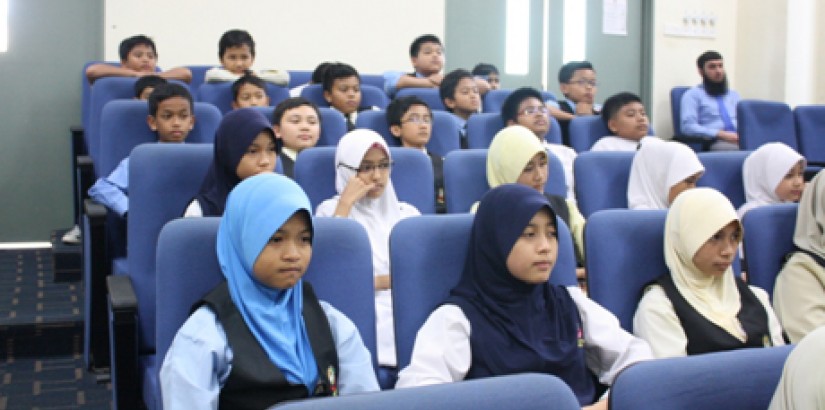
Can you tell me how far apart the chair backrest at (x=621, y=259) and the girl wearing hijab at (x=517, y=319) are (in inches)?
3.9

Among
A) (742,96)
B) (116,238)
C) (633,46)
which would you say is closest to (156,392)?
(116,238)

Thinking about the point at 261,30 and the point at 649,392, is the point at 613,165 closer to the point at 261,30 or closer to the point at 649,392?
the point at 649,392

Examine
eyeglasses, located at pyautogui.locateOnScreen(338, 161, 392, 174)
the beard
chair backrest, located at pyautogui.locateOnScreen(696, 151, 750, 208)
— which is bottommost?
chair backrest, located at pyautogui.locateOnScreen(696, 151, 750, 208)

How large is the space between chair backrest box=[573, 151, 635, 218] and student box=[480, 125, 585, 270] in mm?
62

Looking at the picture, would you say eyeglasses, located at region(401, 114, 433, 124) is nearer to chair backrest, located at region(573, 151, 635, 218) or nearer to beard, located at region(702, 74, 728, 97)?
chair backrest, located at region(573, 151, 635, 218)

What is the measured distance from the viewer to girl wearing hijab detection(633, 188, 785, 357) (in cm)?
219

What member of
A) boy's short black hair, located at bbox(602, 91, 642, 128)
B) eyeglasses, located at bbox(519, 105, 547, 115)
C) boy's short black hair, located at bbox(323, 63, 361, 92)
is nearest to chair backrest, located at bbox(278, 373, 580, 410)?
eyeglasses, located at bbox(519, 105, 547, 115)

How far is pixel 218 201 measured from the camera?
2555 millimetres

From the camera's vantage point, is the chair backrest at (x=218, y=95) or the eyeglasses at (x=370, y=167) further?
the chair backrest at (x=218, y=95)

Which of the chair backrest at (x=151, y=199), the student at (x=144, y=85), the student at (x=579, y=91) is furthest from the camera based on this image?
the student at (x=579, y=91)

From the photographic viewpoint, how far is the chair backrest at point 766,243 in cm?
245

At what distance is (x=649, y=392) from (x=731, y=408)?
0.47ft

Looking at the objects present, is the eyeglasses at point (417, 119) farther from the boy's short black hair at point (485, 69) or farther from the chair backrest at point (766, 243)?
the boy's short black hair at point (485, 69)

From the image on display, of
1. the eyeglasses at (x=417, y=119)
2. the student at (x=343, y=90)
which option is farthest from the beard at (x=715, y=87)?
the eyeglasses at (x=417, y=119)
